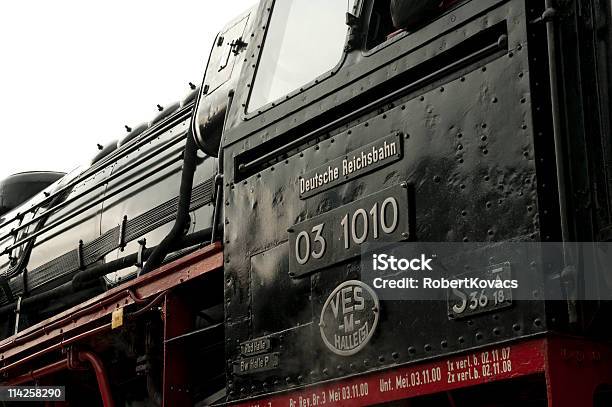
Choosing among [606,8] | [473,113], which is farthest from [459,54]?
[606,8]

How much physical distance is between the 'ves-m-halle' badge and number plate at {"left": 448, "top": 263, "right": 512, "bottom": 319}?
35 cm

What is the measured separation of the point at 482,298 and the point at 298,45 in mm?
1682

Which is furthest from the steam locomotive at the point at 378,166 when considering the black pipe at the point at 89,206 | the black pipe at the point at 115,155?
the black pipe at the point at 115,155

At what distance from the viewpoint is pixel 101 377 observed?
5.40 m

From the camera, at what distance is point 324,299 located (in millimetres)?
3611

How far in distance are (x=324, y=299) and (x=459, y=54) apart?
40.7 inches

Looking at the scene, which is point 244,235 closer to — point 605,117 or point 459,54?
point 459,54

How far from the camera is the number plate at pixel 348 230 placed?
11.1ft

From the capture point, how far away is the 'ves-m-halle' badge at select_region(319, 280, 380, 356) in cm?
339

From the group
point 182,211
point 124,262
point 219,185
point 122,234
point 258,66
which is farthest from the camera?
point 122,234

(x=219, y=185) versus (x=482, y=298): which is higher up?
(x=219, y=185)

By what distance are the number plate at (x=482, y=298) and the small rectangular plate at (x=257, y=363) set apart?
0.94 meters

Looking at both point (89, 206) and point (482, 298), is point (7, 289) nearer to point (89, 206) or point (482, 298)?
point (89, 206)

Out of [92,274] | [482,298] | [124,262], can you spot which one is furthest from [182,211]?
[482,298]
